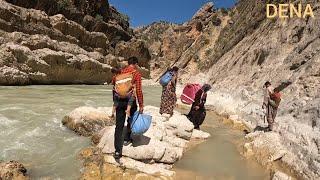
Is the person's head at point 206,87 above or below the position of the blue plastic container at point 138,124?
above

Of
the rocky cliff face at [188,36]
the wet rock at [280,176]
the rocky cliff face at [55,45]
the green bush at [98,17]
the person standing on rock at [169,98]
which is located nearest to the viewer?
the wet rock at [280,176]

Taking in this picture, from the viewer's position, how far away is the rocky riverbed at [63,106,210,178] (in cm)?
738

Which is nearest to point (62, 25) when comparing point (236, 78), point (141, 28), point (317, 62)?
point (236, 78)

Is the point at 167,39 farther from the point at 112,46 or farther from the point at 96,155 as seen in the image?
the point at 96,155

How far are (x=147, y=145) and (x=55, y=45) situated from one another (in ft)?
77.5

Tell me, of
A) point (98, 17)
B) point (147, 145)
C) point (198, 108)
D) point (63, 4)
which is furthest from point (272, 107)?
point (98, 17)

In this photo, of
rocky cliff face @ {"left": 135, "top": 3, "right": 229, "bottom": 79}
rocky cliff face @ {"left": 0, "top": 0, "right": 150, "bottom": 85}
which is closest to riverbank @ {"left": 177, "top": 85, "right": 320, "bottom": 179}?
rocky cliff face @ {"left": 0, "top": 0, "right": 150, "bottom": 85}

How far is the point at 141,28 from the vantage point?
14550 cm

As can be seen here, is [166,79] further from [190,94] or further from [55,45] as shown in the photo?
[55,45]

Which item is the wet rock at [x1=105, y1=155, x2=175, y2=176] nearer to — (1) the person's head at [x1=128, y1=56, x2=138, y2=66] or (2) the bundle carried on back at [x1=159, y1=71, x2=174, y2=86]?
(1) the person's head at [x1=128, y1=56, x2=138, y2=66]

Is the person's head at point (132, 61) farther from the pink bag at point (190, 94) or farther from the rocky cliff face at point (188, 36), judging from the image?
the rocky cliff face at point (188, 36)

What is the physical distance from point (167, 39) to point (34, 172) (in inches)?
2871

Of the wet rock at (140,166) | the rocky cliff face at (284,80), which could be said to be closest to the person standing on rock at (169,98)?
the rocky cliff face at (284,80)

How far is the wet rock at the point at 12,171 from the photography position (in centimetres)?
658
